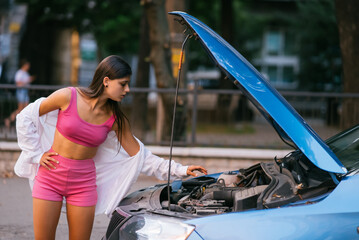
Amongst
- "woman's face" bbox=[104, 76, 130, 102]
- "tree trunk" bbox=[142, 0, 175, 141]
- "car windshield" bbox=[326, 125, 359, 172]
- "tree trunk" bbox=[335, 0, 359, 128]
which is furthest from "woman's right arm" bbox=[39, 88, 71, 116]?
"tree trunk" bbox=[335, 0, 359, 128]

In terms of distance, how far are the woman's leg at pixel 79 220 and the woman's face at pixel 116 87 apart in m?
0.82

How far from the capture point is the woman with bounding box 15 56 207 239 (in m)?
3.55

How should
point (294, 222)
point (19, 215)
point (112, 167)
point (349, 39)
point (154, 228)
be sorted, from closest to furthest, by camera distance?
point (294, 222) < point (154, 228) < point (112, 167) < point (19, 215) < point (349, 39)

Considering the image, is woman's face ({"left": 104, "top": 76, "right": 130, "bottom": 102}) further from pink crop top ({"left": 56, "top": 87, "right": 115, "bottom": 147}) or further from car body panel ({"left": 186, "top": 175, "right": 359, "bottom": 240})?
car body panel ({"left": 186, "top": 175, "right": 359, "bottom": 240})

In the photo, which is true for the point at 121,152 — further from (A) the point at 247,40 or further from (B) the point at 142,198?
(A) the point at 247,40

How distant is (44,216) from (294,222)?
1.72m

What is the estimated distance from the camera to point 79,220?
12.0 feet

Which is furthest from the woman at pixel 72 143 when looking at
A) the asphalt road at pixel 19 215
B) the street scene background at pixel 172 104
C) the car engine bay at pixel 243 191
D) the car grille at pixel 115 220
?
the asphalt road at pixel 19 215

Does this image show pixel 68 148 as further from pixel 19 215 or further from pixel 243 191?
pixel 19 215

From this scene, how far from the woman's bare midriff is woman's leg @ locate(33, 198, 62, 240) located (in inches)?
13.7

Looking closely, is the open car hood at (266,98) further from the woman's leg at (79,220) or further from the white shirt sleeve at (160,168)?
the woman's leg at (79,220)

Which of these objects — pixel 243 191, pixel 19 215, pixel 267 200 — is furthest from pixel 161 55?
pixel 267 200

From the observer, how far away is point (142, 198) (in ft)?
12.2

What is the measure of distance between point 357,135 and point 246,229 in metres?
1.68
